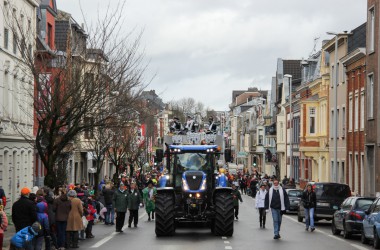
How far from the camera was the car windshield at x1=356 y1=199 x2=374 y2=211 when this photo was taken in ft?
90.9

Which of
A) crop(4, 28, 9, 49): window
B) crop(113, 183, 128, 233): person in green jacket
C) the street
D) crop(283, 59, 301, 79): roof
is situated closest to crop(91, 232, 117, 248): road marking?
the street

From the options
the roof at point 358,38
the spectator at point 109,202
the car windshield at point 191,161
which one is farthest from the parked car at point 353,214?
the roof at point 358,38

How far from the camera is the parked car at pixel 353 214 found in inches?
1077

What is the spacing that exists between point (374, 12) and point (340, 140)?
12849mm

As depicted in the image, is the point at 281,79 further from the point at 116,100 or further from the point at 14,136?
the point at 116,100

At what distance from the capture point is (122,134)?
197 feet

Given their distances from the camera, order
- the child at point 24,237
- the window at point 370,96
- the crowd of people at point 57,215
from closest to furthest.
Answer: the child at point 24,237 → the crowd of people at point 57,215 → the window at point 370,96

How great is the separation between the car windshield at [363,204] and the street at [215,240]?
3.47ft

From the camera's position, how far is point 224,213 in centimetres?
2727

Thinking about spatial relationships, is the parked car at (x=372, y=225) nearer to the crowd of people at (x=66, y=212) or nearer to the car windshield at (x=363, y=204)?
the car windshield at (x=363, y=204)

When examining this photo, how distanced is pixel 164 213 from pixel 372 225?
21.1 ft

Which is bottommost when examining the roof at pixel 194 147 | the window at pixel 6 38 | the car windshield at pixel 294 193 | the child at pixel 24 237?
the car windshield at pixel 294 193

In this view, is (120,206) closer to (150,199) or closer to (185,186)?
(185,186)

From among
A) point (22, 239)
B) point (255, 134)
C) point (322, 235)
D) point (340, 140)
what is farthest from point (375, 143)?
point (255, 134)
